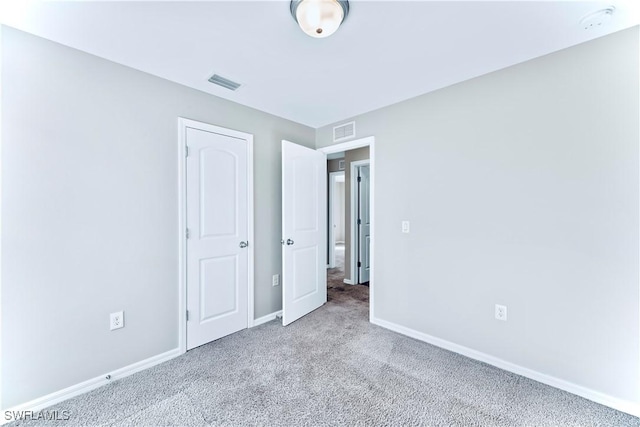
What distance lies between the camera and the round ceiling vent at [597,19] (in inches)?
58.3

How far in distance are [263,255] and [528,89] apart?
276 cm

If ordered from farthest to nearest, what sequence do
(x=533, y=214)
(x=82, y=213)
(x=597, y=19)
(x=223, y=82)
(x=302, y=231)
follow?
1. (x=302, y=231)
2. (x=223, y=82)
3. (x=533, y=214)
4. (x=82, y=213)
5. (x=597, y=19)

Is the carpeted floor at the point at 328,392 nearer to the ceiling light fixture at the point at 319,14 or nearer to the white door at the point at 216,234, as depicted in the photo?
the white door at the point at 216,234

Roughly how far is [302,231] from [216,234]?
95 cm

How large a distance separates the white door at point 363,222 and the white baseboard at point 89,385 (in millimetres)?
2971

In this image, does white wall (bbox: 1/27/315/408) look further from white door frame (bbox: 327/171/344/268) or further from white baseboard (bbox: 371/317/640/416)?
white door frame (bbox: 327/171/344/268)

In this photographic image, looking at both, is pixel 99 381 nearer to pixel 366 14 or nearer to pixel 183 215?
pixel 183 215

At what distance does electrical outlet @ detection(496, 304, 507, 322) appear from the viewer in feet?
6.84

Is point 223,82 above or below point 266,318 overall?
above

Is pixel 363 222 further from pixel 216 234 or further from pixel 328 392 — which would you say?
pixel 328 392

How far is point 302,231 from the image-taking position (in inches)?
122

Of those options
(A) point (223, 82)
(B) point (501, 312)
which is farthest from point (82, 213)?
(B) point (501, 312)

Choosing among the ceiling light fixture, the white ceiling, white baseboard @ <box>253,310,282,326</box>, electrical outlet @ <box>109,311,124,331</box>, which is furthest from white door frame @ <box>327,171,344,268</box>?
the ceiling light fixture

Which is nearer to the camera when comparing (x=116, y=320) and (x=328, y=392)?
(x=328, y=392)
